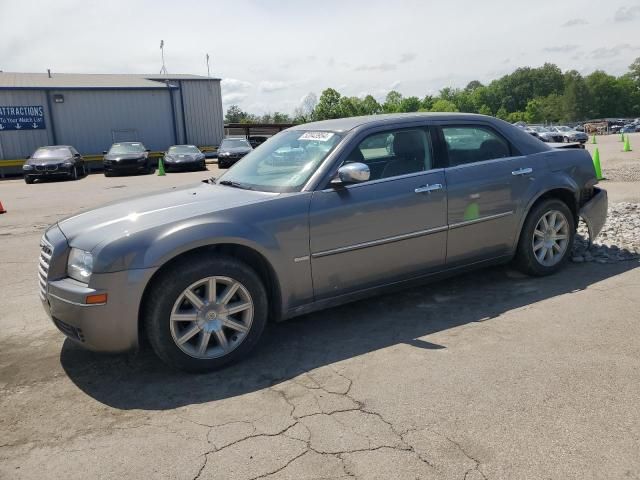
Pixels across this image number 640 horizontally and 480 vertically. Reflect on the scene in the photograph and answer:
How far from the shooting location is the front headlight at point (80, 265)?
11.0ft

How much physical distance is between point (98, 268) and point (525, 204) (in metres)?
3.68

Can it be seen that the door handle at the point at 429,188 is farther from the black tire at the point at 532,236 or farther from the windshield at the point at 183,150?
the windshield at the point at 183,150

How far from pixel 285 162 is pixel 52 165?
18730 mm

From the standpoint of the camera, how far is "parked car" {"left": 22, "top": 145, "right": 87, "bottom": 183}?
65.9 feet

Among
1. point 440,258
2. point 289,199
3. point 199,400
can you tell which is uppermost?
point 289,199

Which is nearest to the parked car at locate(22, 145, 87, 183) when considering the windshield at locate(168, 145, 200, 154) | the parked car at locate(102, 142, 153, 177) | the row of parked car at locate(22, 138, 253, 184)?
the row of parked car at locate(22, 138, 253, 184)

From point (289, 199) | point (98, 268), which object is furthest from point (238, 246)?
point (98, 268)

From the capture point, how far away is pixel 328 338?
4086 mm

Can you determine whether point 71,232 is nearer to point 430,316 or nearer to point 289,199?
point 289,199

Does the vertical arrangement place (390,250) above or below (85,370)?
above

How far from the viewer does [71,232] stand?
369 cm

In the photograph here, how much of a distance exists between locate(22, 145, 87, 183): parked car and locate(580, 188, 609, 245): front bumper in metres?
19.6

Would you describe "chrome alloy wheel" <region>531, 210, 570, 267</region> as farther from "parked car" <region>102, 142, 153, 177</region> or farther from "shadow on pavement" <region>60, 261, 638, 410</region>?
"parked car" <region>102, 142, 153, 177</region>

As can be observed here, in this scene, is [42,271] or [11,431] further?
[42,271]
